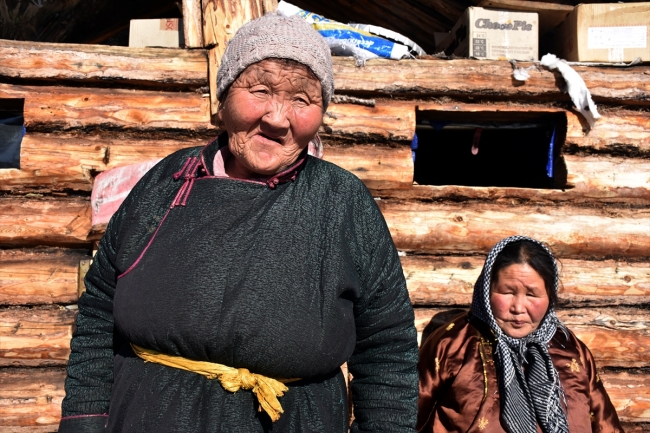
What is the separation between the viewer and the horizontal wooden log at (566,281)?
390 cm

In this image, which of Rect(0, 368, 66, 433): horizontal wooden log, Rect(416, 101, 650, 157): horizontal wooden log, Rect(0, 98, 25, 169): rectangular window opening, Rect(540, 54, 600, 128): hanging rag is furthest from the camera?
Rect(0, 98, 25, 169): rectangular window opening

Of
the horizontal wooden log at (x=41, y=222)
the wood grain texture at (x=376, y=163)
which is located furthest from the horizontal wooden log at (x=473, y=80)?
the horizontal wooden log at (x=41, y=222)

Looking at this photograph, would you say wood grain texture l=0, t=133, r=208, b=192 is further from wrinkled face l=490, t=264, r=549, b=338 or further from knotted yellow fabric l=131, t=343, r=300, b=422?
knotted yellow fabric l=131, t=343, r=300, b=422

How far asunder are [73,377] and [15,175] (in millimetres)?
2317

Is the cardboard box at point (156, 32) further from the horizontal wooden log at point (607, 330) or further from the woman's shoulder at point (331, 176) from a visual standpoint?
the woman's shoulder at point (331, 176)

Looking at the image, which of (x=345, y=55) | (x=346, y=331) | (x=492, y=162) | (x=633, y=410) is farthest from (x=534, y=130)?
(x=346, y=331)

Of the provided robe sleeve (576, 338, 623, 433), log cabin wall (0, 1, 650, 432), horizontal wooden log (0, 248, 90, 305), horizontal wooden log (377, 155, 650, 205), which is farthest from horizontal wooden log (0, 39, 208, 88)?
robe sleeve (576, 338, 623, 433)

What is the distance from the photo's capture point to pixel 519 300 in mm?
3195

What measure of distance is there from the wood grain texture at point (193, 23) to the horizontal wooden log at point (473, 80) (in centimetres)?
91

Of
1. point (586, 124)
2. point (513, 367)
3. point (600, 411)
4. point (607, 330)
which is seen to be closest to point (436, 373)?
point (513, 367)

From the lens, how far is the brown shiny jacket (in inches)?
122

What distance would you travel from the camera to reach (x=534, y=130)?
4723mm

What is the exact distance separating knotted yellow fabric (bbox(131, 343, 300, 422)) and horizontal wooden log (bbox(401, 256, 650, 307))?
2.38m

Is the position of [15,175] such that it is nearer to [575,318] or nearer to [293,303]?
[293,303]
